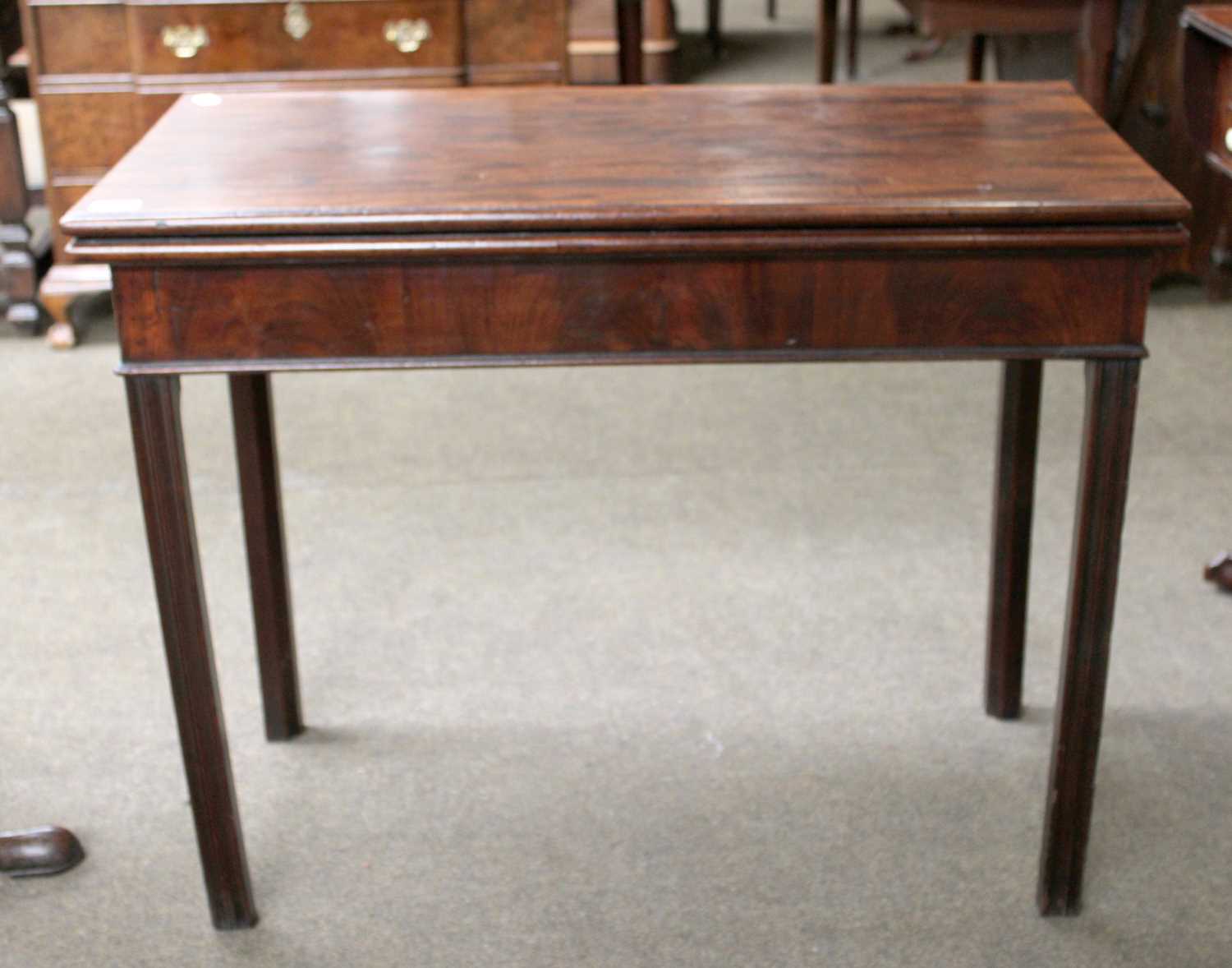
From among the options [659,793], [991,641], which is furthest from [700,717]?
[991,641]

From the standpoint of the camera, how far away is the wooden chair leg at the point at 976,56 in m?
4.65

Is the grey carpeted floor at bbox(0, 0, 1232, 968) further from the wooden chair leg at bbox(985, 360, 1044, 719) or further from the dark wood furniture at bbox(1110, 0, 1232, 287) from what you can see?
the dark wood furniture at bbox(1110, 0, 1232, 287)

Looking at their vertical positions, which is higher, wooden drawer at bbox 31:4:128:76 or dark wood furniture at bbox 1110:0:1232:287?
wooden drawer at bbox 31:4:128:76

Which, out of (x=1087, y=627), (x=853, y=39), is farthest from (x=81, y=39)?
(x=853, y=39)

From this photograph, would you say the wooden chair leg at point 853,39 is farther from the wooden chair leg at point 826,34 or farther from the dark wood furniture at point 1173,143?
the dark wood furniture at point 1173,143

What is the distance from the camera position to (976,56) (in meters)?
4.70

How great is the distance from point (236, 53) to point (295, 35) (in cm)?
14

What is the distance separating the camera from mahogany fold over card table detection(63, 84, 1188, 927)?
1706 millimetres

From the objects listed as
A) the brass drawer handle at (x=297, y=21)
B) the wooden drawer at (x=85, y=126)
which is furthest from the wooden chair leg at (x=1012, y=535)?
the wooden drawer at (x=85, y=126)

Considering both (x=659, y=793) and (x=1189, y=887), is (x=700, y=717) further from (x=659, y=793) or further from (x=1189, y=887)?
(x=1189, y=887)

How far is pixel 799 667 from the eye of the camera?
8.86ft

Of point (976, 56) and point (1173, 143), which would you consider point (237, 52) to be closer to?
point (976, 56)

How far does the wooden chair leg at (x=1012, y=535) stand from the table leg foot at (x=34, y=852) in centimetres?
135

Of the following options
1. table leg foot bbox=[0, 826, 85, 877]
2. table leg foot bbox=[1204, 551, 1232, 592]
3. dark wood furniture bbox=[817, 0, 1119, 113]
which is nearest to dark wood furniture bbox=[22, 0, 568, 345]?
dark wood furniture bbox=[817, 0, 1119, 113]
